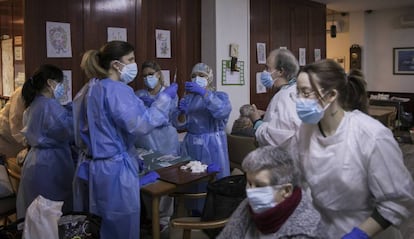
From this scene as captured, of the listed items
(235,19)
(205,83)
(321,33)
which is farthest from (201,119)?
(321,33)

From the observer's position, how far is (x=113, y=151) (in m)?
2.06

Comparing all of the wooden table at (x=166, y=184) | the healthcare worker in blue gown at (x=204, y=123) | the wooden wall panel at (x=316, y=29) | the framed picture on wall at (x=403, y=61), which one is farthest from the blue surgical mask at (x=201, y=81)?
the framed picture on wall at (x=403, y=61)

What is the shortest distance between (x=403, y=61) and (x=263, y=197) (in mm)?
7928

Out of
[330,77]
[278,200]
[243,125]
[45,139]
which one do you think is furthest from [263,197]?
[243,125]

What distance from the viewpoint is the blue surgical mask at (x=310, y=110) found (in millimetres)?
1369

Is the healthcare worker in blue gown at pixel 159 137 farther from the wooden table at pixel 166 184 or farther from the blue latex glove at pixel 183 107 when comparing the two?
the wooden table at pixel 166 184

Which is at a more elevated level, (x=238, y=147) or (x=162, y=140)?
(x=162, y=140)

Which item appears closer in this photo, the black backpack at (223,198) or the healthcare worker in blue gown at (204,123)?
the black backpack at (223,198)

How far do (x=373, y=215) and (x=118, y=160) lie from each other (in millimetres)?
1286

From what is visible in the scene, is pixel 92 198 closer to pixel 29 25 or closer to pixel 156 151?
pixel 156 151

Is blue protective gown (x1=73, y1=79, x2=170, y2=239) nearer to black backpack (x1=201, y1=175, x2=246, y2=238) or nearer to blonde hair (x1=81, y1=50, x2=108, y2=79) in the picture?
blonde hair (x1=81, y1=50, x2=108, y2=79)

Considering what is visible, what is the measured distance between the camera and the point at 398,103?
7.31 m

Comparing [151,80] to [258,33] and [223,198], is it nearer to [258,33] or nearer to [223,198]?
[223,198]

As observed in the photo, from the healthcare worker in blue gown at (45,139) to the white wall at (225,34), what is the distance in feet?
6.51
